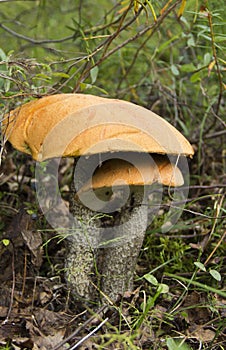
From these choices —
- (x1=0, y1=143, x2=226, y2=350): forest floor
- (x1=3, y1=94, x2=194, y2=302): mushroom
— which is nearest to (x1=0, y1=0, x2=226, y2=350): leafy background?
(x1=0, y1=143, x2=226, y2=350): forest floor

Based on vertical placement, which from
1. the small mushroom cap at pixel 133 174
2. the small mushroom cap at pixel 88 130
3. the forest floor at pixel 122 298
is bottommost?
the forest floor at pixel 122 298

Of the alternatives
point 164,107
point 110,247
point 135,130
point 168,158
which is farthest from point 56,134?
point 164,107

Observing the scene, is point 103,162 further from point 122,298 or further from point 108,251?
point 122,298

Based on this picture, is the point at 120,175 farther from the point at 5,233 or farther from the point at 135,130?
the point at 5,233

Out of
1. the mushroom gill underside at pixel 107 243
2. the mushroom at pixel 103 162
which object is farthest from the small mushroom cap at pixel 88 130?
the mushroom gill underside at pixel 107 243

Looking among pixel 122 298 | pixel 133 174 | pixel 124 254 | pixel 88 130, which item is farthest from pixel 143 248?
pixel 88 130

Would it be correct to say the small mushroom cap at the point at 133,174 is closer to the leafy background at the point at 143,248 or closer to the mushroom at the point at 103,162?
the mushroom at the point at 103,162
